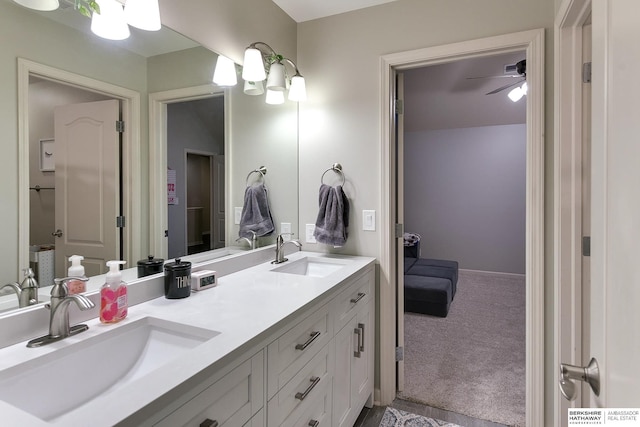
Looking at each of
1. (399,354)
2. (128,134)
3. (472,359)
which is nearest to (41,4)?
(128,134)

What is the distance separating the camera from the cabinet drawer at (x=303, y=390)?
1110mm

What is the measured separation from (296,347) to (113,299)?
2.02ft

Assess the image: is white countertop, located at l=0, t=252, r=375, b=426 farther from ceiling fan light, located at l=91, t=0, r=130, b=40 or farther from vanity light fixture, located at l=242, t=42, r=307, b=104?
vanity light fixture, located at l=242, t=42, r=307, b=104

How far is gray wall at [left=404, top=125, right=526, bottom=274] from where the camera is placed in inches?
197

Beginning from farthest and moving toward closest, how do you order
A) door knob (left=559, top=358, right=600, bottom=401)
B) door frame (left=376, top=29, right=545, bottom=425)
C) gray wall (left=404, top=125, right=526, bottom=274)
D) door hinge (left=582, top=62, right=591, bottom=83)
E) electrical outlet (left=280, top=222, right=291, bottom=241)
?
gray wall (left=404, top=125, right=526, bottom=274), electrical outlet (left=280, top=222, right=291, bottom=241), door frame (left=376, top=29, right=545, bottom=425), door hinge (left=582, top=62, right=591, bottom=83), door knob (left=559, top=358, right=600, bottom=401)

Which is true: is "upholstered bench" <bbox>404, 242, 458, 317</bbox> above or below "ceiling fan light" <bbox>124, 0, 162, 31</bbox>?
below

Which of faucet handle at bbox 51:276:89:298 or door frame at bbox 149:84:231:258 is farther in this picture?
door frame at bbox 149:84:231:258

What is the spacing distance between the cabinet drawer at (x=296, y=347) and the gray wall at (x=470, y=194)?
4417mm

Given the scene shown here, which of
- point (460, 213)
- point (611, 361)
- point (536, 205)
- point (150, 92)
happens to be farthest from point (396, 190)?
point (460, 213)

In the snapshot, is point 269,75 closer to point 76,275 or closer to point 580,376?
point 76,275

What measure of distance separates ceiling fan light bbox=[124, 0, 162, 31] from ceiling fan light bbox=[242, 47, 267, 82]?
609mm

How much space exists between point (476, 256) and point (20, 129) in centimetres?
548

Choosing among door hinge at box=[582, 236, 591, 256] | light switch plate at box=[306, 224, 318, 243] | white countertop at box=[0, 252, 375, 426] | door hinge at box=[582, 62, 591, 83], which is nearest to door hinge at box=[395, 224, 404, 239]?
white countertop at box=[0, 252, 375, 426]

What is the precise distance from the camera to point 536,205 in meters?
1.76
